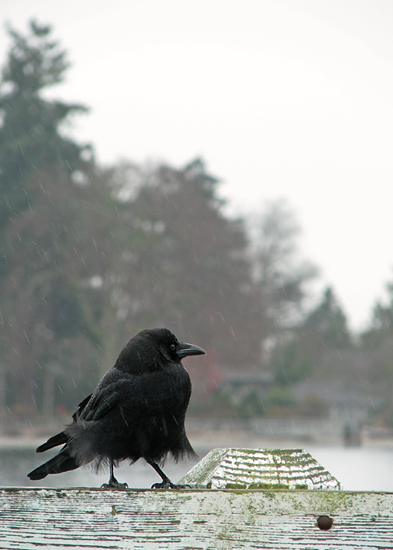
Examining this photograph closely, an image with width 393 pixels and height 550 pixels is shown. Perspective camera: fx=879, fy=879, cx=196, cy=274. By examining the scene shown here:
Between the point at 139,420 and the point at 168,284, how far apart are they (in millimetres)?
57999

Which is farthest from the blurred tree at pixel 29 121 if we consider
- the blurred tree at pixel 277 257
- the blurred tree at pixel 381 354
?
the blurred tree at pixel 381 354

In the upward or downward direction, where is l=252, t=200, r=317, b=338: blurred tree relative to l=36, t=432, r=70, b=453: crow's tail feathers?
upward

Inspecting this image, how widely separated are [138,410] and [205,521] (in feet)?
4.91

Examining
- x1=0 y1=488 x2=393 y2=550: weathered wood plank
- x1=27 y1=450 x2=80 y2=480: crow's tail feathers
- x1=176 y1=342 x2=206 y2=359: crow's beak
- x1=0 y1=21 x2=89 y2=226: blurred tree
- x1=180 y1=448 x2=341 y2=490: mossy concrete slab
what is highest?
x1=0 y1=21 x2=89 y2=226: blurred tree

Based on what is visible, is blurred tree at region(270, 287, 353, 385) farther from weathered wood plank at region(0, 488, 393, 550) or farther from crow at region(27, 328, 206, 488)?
weathered wood plank at region(0, 488, 393, 550)

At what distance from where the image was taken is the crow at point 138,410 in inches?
114

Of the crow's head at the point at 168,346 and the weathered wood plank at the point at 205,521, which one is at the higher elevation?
the crow's head at the point at 168,346

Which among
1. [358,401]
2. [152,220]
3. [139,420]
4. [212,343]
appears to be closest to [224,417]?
[212,343]

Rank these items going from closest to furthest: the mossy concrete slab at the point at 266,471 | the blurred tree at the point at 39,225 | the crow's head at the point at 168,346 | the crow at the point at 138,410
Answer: the mossy concrete slab at the point at 266,471, the crow at the point at 138,410, the crow's head at the point at 168,346, the blurred tree at the point at 39,225

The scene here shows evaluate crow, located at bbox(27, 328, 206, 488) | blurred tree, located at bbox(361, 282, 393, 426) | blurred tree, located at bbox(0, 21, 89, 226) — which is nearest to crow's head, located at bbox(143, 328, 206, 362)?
crow, located at bbox(27, 328, 206, 488)

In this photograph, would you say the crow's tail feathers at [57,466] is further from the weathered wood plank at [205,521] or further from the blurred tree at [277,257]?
the blurred tree at [277,257]

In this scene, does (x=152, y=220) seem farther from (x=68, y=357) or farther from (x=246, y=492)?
(x=246, y=492)

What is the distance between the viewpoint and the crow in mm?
2891

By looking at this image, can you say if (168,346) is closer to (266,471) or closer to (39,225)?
(266,471)
